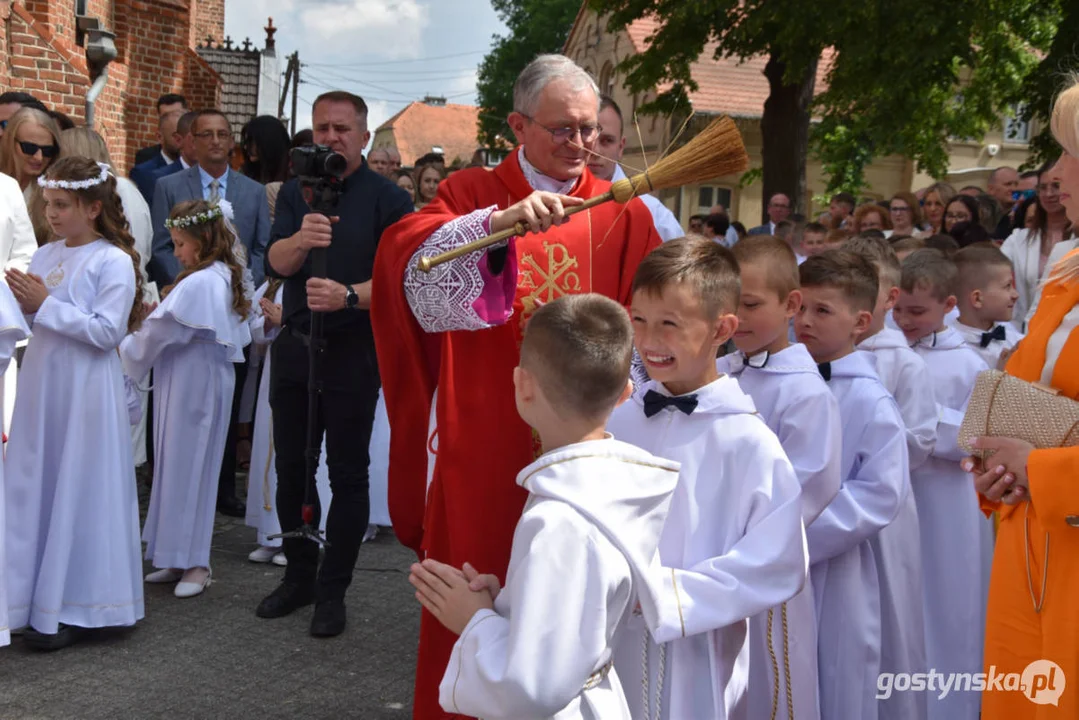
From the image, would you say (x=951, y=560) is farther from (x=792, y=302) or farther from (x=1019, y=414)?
(x=1019, y=414)

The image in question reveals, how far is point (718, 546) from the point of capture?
281 centimetres

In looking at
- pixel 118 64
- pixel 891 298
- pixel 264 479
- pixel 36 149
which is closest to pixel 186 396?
pixel 264 479

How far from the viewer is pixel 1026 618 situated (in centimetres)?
282

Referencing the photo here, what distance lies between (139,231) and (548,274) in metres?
4.52

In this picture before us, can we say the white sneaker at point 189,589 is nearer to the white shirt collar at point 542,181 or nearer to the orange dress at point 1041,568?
the white shirt collar at point 542,181

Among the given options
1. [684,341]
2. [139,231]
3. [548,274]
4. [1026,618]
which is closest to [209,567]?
[139,231]

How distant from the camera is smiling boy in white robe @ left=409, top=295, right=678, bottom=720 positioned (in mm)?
2156

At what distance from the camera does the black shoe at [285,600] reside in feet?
17.7

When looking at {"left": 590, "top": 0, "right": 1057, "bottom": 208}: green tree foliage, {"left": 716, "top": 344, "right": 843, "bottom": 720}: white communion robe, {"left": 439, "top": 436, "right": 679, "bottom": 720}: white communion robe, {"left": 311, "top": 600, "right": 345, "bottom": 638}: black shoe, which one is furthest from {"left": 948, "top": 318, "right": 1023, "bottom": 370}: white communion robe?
{"left": 590, "top": 0, "right": 1057, "bottom": 208}: green tree foliage

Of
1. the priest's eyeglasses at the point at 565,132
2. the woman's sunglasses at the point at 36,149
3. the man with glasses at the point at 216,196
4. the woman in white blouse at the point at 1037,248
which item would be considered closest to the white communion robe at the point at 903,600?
the priest's eyeglasses at the point at 565,132

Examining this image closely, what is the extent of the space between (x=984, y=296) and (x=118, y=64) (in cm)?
1133

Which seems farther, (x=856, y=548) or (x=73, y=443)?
(x=73, y=443)

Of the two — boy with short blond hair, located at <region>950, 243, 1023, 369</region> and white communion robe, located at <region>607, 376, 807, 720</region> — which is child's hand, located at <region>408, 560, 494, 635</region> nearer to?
white communion robe, located at <region>607, 376, 807, 720</region>

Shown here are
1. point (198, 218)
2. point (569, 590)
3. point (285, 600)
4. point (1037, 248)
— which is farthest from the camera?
point (1037, 248)
